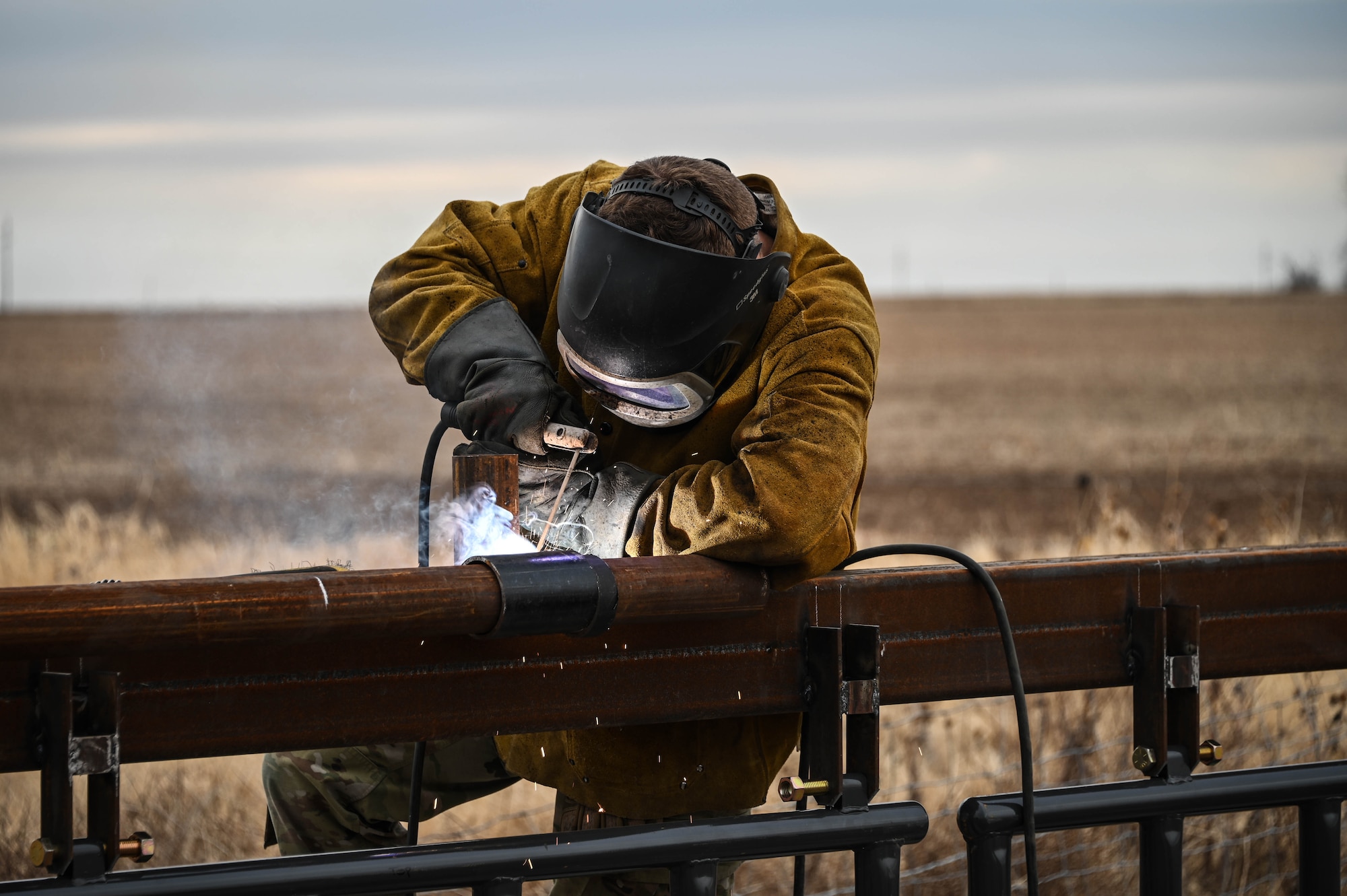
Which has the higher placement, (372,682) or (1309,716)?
(372,682)

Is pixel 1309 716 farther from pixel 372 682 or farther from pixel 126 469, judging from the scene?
pixel 126 469

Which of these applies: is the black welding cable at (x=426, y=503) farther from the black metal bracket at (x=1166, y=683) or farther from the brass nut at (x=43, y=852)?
the black metal bracket at (x=1166, y=683)

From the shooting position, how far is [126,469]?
716 inches

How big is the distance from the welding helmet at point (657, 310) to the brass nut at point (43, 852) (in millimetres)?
1092

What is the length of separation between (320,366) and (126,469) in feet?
42.9

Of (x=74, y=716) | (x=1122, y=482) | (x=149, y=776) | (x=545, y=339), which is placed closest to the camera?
(x=74, y=716)

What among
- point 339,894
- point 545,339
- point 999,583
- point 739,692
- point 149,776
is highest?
point 545,339

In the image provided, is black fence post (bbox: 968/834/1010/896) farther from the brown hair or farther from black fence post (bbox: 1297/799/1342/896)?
the brown hair

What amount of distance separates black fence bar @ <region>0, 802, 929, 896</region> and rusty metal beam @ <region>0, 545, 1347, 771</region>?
151mm

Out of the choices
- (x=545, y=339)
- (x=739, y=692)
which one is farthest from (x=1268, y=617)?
(x=545, y=339)

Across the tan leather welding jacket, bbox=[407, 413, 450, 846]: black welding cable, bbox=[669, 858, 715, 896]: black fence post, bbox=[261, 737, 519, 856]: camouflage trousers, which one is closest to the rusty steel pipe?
the tan leather welding jacket

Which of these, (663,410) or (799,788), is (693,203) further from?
(799,788)

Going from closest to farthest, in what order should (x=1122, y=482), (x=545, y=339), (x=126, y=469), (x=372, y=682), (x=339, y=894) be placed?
(x=339, y=894)
(x=372, y=682)
(x=545, y=339)
(x=1122, y=482)
(x=126, y=469)

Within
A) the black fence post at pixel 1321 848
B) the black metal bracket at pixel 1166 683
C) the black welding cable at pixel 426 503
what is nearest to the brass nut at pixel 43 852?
the black welding cable at pixel 426 503
